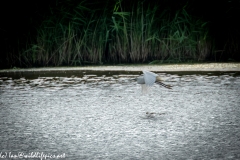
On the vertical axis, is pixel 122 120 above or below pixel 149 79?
below

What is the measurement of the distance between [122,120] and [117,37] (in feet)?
16.4

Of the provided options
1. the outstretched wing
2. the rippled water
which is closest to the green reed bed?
the rippled water

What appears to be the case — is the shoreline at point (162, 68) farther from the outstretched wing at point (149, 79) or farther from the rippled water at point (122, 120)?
the outstretched wing at point (149, 79)

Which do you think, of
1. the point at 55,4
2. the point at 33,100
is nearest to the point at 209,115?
the point at 33,100

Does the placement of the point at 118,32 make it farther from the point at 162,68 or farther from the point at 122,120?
the point at 122,120

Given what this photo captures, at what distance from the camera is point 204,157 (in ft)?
9.26

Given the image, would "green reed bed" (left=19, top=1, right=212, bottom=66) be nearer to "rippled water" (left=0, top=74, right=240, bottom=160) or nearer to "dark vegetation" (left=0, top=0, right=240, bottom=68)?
"dark vegetation" (left=0, top=0, right=240, bottom=68)

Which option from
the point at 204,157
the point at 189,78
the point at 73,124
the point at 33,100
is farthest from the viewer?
the point at 189,78

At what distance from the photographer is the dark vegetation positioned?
8.81 m

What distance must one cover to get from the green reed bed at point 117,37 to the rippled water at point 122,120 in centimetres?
243

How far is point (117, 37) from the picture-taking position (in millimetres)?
8805

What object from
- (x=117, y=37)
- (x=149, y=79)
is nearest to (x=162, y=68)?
(x=117, y=37)

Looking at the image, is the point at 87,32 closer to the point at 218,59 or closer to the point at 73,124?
the point at 218,59

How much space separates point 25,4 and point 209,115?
6192 millimetres
